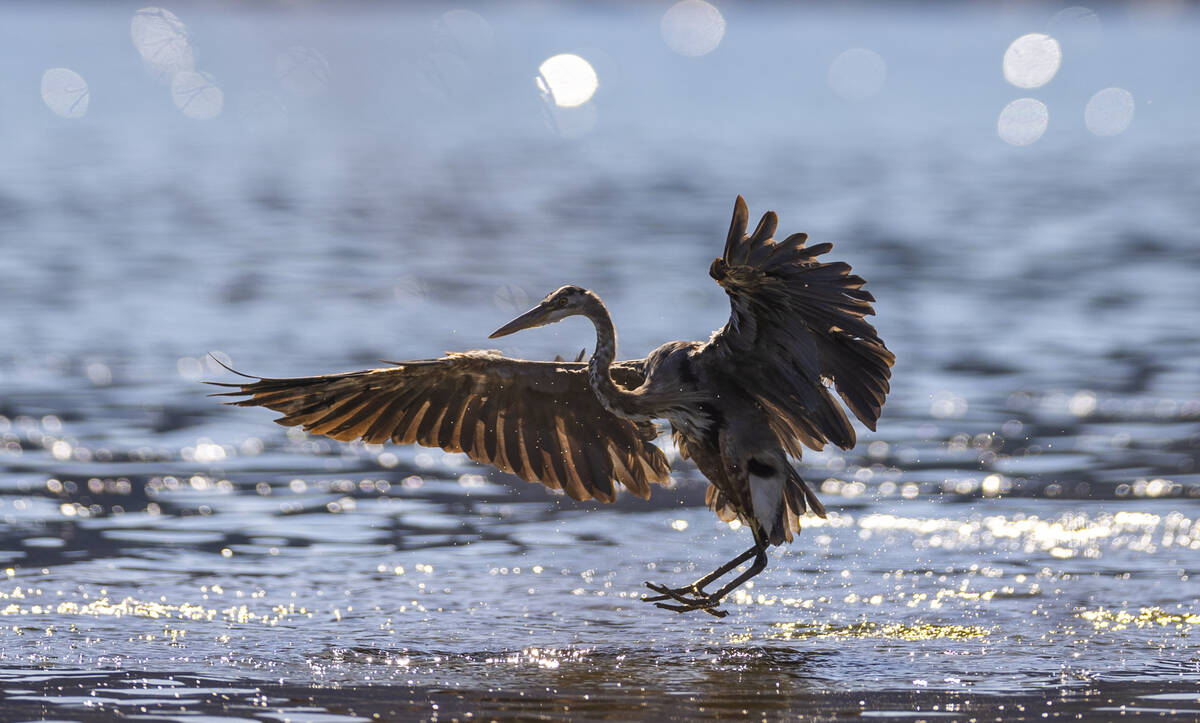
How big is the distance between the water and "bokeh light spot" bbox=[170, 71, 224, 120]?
24.0 feet

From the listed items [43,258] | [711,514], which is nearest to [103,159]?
[43,258]

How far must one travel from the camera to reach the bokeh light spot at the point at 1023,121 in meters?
36.9

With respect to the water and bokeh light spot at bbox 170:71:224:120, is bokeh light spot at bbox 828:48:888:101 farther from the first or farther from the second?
the water

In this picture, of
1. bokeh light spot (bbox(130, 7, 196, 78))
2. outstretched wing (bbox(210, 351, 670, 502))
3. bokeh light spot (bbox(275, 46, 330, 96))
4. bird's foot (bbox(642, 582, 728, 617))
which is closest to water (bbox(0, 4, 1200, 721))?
bird's foot (bbox(642, 582, 728, 617))

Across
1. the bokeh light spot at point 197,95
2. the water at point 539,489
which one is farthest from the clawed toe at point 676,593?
the bokeh light spot at point 197,95

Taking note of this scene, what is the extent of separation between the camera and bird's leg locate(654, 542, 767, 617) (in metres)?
8.05

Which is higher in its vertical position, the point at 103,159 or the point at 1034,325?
the point at 103,159

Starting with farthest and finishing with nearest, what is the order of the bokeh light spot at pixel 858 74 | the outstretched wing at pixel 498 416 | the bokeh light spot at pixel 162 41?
1. the bokeh light spot at pixel 162 41
2. the bokeh light spot at pixel 858 74
3. the outstretched wing at pixel 498 416

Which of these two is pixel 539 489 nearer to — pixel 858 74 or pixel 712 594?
pixel 712 594

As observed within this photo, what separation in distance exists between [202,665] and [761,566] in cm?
255

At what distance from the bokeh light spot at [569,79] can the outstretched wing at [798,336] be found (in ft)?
117

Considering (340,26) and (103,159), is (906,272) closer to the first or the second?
(103,159)

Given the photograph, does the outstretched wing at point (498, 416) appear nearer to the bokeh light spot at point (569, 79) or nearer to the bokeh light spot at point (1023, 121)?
the bokeh light spot at point (1023, 121)

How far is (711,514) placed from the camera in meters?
10.6
